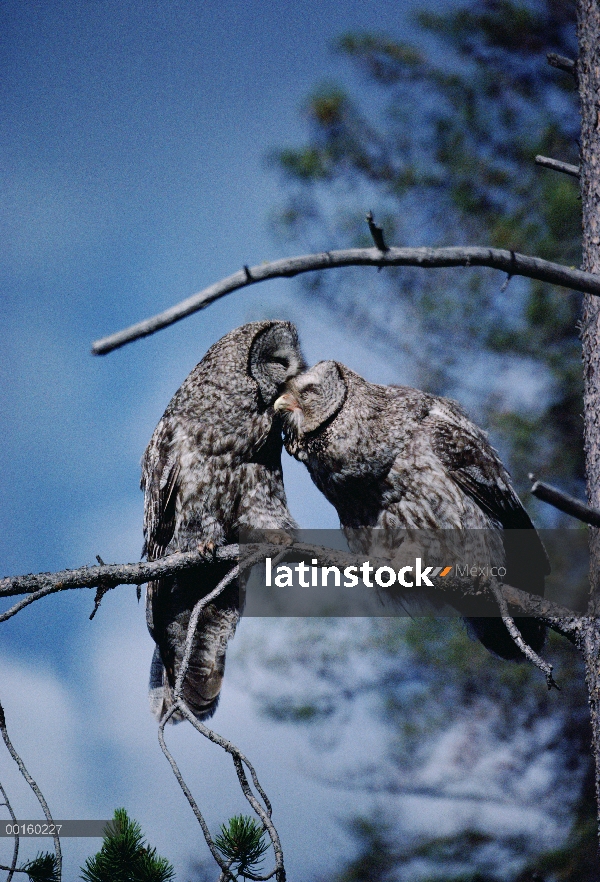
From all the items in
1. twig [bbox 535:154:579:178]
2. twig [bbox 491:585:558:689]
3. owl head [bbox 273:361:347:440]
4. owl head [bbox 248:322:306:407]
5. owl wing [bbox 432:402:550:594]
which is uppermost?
twig [bbox 535:154:579:178]

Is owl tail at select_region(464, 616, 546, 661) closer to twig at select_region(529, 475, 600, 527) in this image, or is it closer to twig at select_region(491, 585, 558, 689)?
twig at select_region(491, 585, 558, 689)

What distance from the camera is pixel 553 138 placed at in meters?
5.71

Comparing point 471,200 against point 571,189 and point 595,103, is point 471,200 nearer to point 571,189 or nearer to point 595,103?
point 571,189

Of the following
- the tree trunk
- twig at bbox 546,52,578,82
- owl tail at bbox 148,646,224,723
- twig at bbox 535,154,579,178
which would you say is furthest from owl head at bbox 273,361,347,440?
twig at bbox 546,52,578,82

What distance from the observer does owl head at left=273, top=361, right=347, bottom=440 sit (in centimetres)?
304

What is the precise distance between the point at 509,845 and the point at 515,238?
367 cm

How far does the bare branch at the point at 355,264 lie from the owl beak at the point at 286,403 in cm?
143

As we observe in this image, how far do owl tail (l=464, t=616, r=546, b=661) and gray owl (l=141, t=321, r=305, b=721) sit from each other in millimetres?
767

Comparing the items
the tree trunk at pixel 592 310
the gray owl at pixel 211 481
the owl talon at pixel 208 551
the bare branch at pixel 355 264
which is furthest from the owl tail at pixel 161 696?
the bare branch at pixel 355 264

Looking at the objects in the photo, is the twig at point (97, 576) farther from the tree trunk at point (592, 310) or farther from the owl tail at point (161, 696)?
the tree trunk at point (592, 310)

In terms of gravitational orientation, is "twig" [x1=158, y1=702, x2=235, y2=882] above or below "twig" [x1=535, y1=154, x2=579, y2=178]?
below

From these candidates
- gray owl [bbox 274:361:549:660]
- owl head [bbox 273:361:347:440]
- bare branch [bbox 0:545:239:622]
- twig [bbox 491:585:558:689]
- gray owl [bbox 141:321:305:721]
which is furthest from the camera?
gray owl [bbox 141:321:305:721]

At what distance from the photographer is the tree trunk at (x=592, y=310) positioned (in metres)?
2.42

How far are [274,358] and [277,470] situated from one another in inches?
18.1
